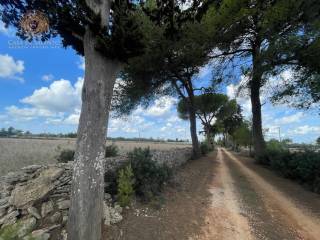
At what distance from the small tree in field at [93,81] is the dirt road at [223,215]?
0.87 meters

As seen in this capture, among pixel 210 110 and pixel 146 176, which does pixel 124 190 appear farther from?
pixel 210 110

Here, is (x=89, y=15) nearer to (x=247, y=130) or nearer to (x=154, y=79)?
(x=154, y=79)

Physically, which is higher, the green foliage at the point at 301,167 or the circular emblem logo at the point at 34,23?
the circular emblem logo at the point at 34,23

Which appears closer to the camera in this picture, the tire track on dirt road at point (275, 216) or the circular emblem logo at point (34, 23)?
the tire track on dirt road at point (275, 216)

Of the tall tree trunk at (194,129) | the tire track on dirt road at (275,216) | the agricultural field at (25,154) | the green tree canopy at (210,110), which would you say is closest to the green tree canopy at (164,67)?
the tall tree trunk at (194,129)

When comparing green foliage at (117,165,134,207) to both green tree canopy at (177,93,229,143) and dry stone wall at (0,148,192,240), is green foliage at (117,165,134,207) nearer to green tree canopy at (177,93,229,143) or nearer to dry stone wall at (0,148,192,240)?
dry stone wall at (0,148,192,240)

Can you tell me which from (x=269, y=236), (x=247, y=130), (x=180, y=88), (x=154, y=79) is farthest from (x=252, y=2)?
(x=247, y=130)

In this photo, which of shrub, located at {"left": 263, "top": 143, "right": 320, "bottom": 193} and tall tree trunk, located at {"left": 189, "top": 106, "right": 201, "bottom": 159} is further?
tall tree trunk, located at {"left": 189, "top": 106, "right": 201, "bottom": 159}

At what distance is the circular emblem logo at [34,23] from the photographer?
223 inches

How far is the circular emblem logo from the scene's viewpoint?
5668mm

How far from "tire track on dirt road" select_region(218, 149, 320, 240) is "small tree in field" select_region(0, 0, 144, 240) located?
3.65 m

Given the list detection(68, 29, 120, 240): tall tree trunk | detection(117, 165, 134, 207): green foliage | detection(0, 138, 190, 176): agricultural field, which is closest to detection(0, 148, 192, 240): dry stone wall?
detection(117, 165, 134, 207): green foliage

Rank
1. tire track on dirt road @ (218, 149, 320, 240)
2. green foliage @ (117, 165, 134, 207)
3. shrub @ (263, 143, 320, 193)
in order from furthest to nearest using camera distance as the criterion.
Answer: shrub @ (263, 143, 320, 193) → green foliage @ (117, 165, 134, 207) → tire track on dirt road @ (218, 149, 320, 240)

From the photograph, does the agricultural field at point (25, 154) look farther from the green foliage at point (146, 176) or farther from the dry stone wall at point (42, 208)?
the green foliage at point (146, 176)
